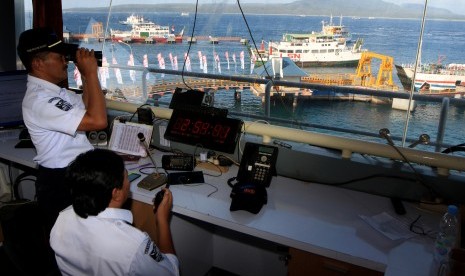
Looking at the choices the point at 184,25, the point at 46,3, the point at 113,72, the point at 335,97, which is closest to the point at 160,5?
the point at 184,25

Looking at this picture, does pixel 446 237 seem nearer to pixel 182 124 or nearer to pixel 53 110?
pixel 182 124

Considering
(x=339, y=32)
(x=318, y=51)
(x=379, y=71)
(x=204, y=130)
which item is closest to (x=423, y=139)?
(x=204, y=130)

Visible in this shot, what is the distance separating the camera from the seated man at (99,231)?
982 mm

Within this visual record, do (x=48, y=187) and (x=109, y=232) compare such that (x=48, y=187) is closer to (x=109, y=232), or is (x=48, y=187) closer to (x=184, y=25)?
(x=109, y=232)

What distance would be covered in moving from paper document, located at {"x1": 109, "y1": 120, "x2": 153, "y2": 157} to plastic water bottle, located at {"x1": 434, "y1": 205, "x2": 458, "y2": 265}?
145 centimetres

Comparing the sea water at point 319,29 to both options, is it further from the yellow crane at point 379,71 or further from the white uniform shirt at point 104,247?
the white uniform shirt at point 104,247

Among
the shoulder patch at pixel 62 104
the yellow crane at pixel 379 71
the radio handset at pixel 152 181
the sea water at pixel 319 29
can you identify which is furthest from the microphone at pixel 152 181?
the yellow crane at pixel 379 71

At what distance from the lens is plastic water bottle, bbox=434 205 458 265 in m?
1.14

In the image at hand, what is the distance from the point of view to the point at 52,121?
4.69 feet

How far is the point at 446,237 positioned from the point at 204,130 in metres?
1.17

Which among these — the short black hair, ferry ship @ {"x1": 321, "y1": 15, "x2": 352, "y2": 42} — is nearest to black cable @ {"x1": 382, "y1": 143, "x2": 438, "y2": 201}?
the short black hair

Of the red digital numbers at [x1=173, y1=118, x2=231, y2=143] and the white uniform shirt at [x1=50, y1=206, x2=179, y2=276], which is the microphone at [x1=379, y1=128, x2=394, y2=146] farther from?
the white uniform shirt at [x1=50, y1=206, x2=179, y2=276]

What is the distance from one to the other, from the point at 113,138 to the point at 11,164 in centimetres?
97

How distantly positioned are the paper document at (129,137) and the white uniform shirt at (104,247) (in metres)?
0.95
